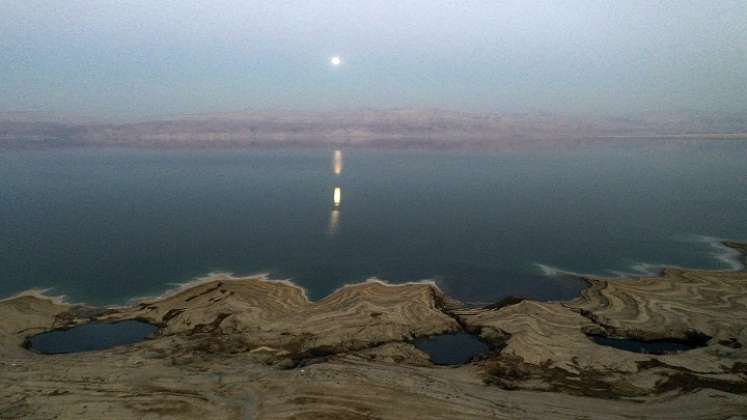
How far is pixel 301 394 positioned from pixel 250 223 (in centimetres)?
5615

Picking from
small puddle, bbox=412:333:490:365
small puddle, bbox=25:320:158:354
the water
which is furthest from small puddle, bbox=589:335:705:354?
small puddle, bbox=25:320:158:354

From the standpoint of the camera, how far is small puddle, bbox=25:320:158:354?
33.7m

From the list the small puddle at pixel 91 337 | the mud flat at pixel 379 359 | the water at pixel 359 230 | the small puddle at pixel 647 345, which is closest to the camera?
the mud flat at pixel 379 359

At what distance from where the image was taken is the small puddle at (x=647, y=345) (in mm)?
33531

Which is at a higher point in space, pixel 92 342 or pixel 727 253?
pixel 727 253

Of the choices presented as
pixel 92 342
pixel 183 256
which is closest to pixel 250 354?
pixel 92 342

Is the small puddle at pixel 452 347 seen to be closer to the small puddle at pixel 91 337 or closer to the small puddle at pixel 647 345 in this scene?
the small puddle at pixel 647 345

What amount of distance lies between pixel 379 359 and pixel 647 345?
2187cm

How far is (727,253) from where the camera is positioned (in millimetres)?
56594

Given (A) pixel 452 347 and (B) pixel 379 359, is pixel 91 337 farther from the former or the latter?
(A) pixel 452 347

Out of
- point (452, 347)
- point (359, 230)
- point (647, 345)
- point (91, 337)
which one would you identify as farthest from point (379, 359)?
point (359, 230)

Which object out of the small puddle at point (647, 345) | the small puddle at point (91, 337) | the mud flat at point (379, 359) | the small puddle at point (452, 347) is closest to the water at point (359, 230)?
the mud flat at point (379, 359)

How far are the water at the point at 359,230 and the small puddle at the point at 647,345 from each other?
937 centimetres

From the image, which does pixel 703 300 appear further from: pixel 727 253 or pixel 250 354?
pixel 250 354
